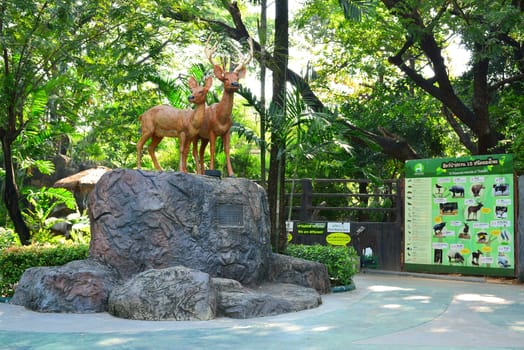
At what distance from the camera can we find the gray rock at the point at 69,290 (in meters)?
7.82

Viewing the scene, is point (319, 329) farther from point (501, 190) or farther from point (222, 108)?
point (501, 190)

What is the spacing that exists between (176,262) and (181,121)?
2258 millimetres

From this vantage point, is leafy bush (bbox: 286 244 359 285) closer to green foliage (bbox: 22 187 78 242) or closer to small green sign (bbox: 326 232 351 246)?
small green sign (bbox: 326 232 351 246)

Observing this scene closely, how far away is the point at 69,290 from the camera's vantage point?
7.90m

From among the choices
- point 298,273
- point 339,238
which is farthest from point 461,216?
point 298,273

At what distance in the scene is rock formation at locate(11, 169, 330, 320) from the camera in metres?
7.47

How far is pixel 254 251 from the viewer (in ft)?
30.9

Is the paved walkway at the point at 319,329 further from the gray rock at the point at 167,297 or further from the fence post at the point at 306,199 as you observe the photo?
the fence post at the point at 306,199

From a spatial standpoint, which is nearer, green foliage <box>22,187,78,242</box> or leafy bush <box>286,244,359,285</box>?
leafy bush <box>286,244,359,285</box>

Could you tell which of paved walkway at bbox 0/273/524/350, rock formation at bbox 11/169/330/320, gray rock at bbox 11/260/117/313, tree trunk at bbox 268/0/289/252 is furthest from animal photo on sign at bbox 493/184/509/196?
gray rock at bbox 11/260/117/313

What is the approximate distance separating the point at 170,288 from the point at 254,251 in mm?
2259

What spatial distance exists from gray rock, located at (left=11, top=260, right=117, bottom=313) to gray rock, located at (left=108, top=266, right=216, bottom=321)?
0.37 meters

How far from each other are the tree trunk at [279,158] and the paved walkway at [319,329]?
243 cm

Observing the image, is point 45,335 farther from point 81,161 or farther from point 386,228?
point 81,161
